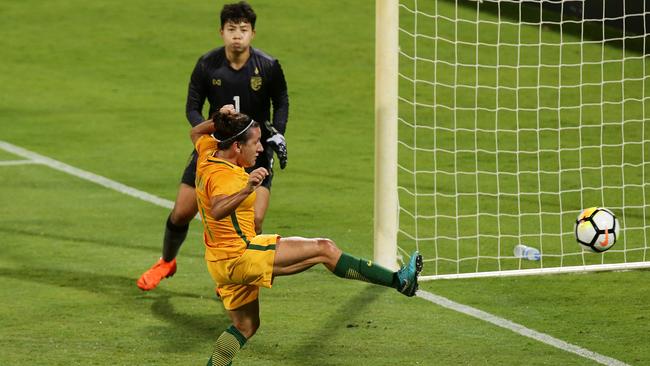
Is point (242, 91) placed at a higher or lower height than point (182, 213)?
higher

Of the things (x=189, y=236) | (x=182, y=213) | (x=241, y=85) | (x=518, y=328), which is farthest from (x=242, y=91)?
(x=189, y=236)

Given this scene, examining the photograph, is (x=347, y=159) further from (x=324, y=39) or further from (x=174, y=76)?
(x=324, y=39)

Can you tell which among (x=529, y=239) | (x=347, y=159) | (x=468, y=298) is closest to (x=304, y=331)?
(x=468, y=298)

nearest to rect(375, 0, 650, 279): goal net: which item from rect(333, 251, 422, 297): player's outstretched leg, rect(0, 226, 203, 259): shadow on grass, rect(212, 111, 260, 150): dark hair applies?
rect(0, 226, 203, 259): shadow on grass

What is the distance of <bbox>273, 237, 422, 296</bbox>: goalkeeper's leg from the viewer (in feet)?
24.2

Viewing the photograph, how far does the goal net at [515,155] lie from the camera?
11.4 meters

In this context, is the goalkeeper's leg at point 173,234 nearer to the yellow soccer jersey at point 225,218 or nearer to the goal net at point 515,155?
the goal net at point 515,155

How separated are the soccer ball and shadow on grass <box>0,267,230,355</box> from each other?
2.85 m

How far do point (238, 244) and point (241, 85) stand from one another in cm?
229

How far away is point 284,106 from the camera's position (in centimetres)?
946

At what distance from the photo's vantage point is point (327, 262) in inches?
294

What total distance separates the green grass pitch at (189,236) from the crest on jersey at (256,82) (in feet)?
5.35

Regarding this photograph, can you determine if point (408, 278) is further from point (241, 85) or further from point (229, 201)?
point (241, 85)

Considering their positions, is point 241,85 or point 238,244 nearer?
point 238,244
